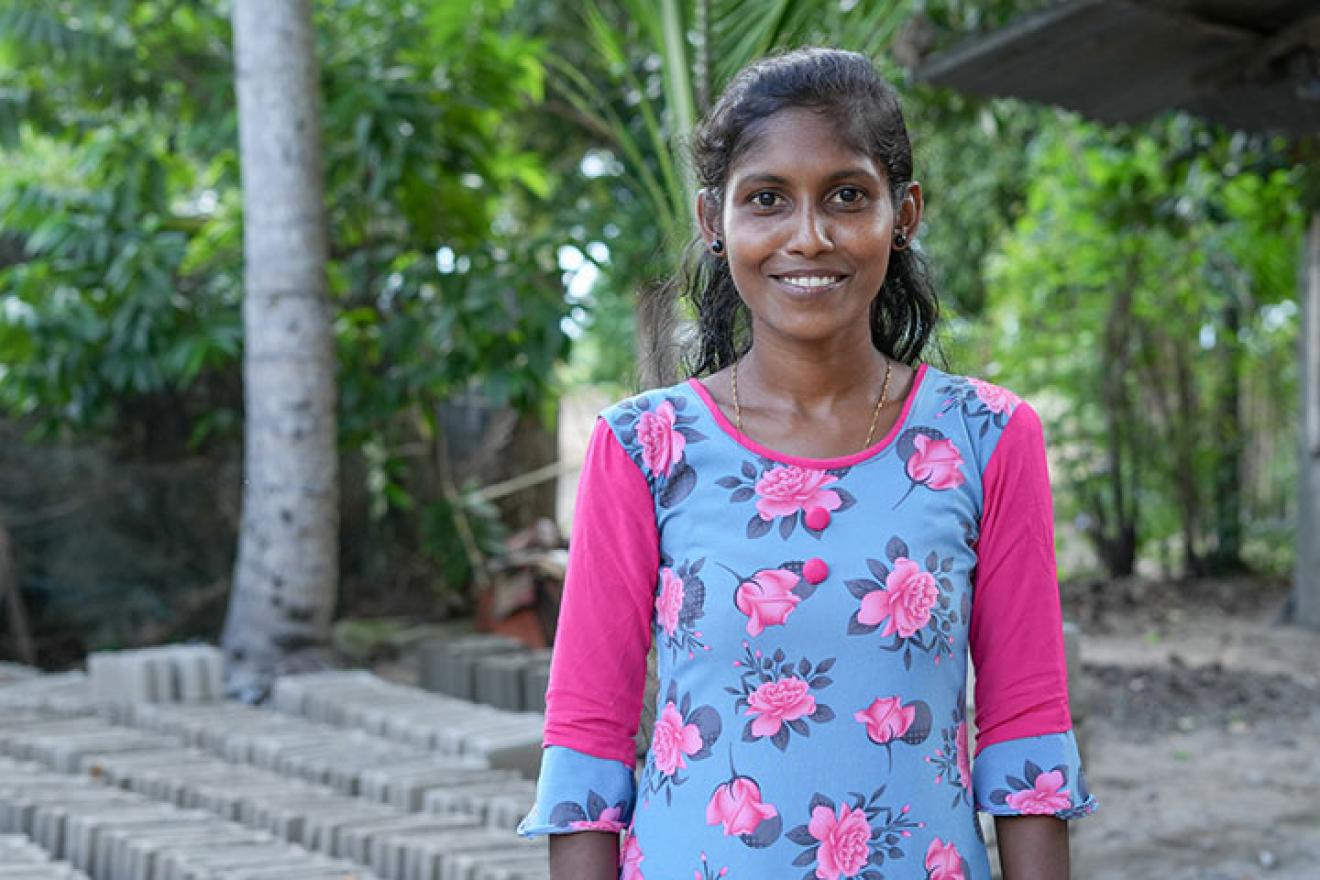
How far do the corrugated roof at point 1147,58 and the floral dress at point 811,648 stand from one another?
3.15m

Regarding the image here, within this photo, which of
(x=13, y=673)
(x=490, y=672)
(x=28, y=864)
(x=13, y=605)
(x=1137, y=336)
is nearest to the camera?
(x=28, y=864)

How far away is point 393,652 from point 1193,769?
12.8 ft

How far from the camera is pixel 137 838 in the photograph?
3.00 m

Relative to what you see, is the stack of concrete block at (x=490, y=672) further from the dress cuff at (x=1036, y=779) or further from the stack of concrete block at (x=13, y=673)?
the dress cuff at (x=1036, y=779)

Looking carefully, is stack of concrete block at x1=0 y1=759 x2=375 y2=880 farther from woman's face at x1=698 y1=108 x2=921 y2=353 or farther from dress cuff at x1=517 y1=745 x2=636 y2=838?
woman's face at x1=698 y1=108 x2=921 y2=353

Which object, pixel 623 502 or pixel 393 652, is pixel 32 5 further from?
pixel 623 502

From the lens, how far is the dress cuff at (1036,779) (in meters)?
1.37

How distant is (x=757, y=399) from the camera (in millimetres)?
1494

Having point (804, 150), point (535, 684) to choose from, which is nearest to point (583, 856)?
point (804, 150)

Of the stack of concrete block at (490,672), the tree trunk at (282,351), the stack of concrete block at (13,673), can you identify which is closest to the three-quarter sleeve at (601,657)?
the stack of concrete block at (490,672)

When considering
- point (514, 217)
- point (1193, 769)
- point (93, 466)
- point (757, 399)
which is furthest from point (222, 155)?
point (757, 399)

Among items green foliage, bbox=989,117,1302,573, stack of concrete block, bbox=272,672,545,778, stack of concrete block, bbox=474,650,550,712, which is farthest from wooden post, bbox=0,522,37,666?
green foliage, bbox=989,117,1302,573

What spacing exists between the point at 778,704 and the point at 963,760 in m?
0.21

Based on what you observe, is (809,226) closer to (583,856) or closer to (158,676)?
(583,856)
